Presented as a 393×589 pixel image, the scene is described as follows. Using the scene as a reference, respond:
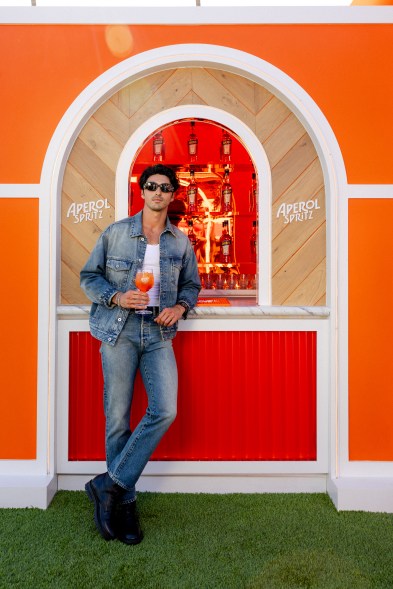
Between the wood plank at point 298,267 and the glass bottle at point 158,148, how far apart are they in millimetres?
1286

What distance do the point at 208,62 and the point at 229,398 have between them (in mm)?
2036

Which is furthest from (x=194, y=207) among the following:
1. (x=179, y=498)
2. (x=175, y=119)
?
(x=179, y=498)

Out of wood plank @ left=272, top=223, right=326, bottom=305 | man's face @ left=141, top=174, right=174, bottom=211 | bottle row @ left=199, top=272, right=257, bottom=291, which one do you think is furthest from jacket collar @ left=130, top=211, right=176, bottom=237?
bottle row @ left=199, top=272, right=257, bottom=291

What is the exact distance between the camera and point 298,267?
3061 mm

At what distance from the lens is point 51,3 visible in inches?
118

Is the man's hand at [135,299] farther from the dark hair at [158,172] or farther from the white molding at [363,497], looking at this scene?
the white molding at [363,497]

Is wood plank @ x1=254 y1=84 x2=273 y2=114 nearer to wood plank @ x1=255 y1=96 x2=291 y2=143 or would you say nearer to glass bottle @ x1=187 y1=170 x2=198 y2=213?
wood plank @ x1=255 y1=96 x2=291 y2=143

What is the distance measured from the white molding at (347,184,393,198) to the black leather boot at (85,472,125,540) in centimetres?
208

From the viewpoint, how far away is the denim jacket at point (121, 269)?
2.56 m

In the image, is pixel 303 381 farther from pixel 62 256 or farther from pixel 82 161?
pixel 82 161

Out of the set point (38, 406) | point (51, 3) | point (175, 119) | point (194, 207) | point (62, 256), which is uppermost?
point (51, 3)

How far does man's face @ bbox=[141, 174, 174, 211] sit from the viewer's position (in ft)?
8.46

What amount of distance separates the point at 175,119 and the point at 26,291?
4.55 feet

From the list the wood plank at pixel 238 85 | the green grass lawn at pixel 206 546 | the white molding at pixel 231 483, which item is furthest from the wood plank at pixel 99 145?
the green grass lawn at pixel 206 546
